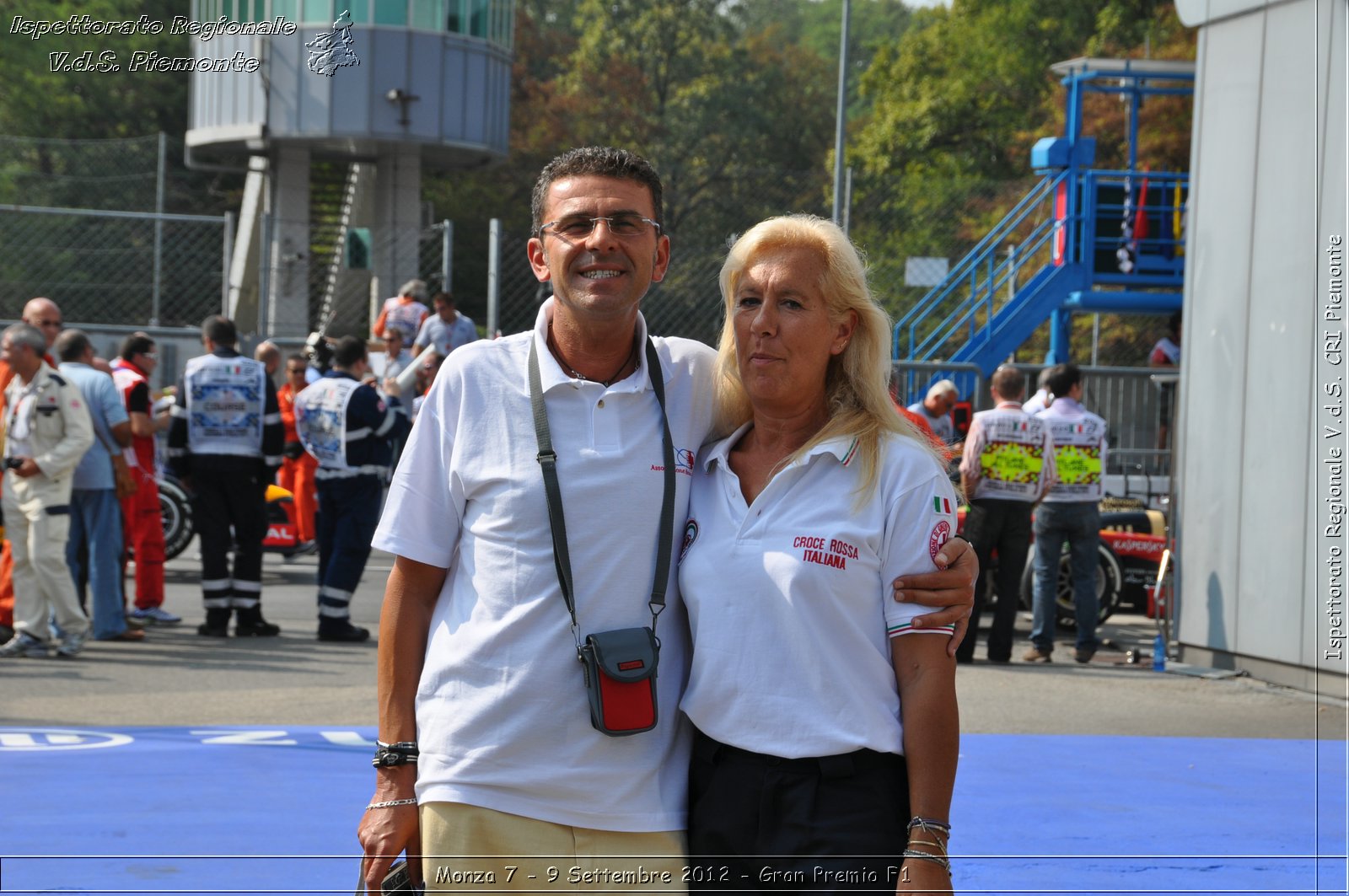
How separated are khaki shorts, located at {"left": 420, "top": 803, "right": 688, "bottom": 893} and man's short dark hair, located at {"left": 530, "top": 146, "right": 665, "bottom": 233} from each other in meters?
1.26

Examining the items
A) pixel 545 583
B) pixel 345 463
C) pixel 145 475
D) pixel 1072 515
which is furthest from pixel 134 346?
pixel 545 583

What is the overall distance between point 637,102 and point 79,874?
44.5m

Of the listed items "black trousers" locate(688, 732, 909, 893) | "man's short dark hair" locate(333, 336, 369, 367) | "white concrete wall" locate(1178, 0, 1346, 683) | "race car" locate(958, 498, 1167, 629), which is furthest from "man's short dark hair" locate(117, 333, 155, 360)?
"black trousers" locate(688, 732, 909, 893)

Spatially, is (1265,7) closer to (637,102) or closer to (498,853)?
(498,853)

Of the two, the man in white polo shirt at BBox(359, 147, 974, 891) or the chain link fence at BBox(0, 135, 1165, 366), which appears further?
the chain link fence at BBox(0, 135, 1165, 366)

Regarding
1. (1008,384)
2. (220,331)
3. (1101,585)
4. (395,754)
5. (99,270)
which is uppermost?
(99,270)

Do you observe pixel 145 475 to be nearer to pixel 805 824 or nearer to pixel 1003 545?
pixel 1003 545

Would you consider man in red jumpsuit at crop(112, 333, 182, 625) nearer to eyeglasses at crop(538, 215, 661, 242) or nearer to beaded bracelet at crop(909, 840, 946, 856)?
eyeglasses at crop(538, 215, 661, 242)

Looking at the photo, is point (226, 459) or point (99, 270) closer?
point (226, 459)

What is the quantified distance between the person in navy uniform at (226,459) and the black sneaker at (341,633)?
472mm

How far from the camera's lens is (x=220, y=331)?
10344 mm

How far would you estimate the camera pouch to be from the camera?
2844 millimetres

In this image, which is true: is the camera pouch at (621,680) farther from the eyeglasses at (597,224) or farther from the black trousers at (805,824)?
the eyeglasses at (597,224)

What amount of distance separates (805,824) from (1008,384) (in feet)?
27.0
